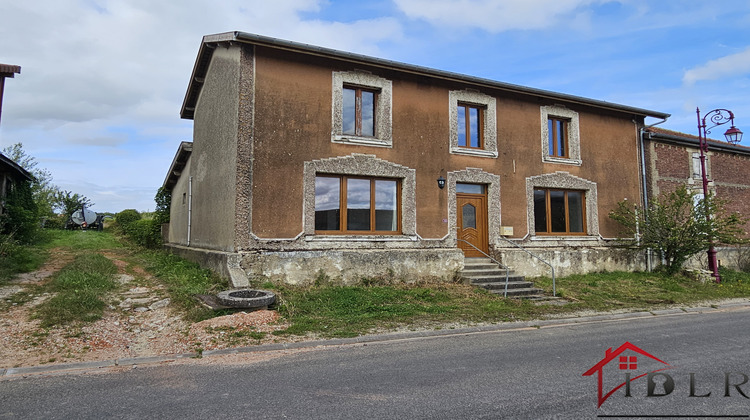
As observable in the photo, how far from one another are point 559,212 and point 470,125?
4.19 meters

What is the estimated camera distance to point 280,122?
10.7 metres

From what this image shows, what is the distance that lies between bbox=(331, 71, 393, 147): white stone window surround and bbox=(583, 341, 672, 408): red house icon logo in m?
7.43

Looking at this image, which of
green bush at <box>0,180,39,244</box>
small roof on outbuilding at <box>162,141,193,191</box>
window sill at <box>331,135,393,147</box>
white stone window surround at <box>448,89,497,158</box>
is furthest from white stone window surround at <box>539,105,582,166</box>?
green bush at <box>0,180,39,244</box>

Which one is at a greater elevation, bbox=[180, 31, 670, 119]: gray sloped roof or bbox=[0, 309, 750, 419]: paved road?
bbox=[180, 31, 670, 119]: gray sloped roof

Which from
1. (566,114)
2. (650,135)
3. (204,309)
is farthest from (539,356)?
(650,135)

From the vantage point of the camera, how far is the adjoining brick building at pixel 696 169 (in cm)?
1588

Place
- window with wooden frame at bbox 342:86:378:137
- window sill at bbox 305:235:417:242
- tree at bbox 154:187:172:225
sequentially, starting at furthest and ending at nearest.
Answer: tree at bbox 154:187:172:225
window with wooden frame at bbox 342:86:378:137
window sill at bbox 305:235:417:242

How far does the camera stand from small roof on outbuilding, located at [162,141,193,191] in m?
16.0

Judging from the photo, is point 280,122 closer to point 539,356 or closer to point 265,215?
point 265,215

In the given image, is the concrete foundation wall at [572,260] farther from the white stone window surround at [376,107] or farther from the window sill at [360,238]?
the white stone window surround at [376,107]

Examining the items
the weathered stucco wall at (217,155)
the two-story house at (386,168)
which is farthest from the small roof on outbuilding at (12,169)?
the weathered stucco wall at (217,155)

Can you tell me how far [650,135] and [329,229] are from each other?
1216 cm

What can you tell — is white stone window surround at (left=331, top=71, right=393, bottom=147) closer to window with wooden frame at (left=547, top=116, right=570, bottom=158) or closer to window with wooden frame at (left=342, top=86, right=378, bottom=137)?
window with wooden frame at (left=342, top=86, right=378, bottom=137)

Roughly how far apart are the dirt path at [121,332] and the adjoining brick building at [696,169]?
14.7 meters
